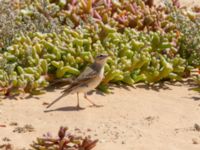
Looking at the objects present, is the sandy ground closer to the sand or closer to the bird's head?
the sand

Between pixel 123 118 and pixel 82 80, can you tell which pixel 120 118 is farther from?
pixel 82 80

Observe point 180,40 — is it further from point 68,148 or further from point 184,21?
point 68,148

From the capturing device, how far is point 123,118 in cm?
825

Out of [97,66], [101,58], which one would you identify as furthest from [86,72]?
[101,58]

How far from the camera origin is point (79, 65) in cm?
941

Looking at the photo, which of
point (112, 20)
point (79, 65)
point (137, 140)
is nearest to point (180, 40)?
point (112, 20)

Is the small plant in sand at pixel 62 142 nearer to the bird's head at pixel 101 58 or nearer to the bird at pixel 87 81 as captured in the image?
the bird at pixel 87 81

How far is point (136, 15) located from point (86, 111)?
3.02m

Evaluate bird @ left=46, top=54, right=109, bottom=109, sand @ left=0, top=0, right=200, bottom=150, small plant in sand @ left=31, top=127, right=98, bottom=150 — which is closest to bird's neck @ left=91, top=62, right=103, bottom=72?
bird @ left=46, top=54, right=109, bottom=109

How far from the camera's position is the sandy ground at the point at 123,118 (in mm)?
7453

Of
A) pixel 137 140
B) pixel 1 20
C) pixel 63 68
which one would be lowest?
pixel 137 140

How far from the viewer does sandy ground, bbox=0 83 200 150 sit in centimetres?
745

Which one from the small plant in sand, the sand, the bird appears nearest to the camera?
the small plant in sand

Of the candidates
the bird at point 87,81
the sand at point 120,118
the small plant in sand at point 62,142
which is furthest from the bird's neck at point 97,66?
the small plant in sand at point 62,142
